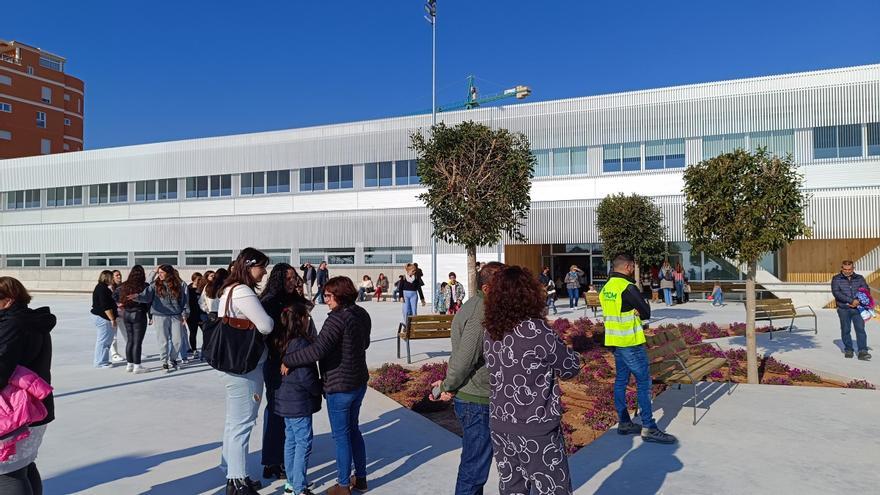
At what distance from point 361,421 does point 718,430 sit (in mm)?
3773

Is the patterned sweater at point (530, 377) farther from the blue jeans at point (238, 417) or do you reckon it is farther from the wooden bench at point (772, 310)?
the wooden bench at point (772, 310)

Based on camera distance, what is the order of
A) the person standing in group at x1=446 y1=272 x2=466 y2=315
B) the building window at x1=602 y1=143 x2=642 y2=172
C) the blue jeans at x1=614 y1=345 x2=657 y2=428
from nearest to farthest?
the blue jeans at x1=614 y1=345 x2=657 y2=428 < the person standing in group at x1=446 y1=272 x2=466 y2=315 < the building window at x1=602 y1=143 x2=642 y2=172

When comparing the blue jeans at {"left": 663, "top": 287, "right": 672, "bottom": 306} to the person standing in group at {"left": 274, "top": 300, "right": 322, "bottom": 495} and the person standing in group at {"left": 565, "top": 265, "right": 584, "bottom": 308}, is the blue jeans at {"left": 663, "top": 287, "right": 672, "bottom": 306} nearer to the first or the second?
the person standing in group at {"left": 565, "top": 265, "right": 584, "bottom": 308}

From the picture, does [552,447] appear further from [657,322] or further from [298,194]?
[298,194]

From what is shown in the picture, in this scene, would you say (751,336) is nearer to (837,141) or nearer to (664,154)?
(664,154)

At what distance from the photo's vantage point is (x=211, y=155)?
3472 cm

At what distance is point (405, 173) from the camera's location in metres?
30.6

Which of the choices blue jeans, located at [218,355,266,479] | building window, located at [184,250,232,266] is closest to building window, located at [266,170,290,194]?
building window, located at [184,250,232,266]

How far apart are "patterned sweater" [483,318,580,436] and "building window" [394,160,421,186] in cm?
2711

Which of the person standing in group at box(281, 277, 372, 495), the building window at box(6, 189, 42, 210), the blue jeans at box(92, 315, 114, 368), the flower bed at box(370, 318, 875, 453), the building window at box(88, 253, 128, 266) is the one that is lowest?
the flower bed at box(370, 318, 875, 453)

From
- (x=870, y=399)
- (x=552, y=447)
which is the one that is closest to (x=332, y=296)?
(x=552, y=447)

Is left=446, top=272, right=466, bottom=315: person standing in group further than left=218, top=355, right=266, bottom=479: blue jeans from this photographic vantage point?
Yes

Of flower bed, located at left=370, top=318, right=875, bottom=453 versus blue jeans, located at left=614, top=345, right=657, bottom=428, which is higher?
blue jeans, located at left=614, top=345, right=657, bottom=428

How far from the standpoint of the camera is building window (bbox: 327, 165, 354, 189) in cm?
3184
